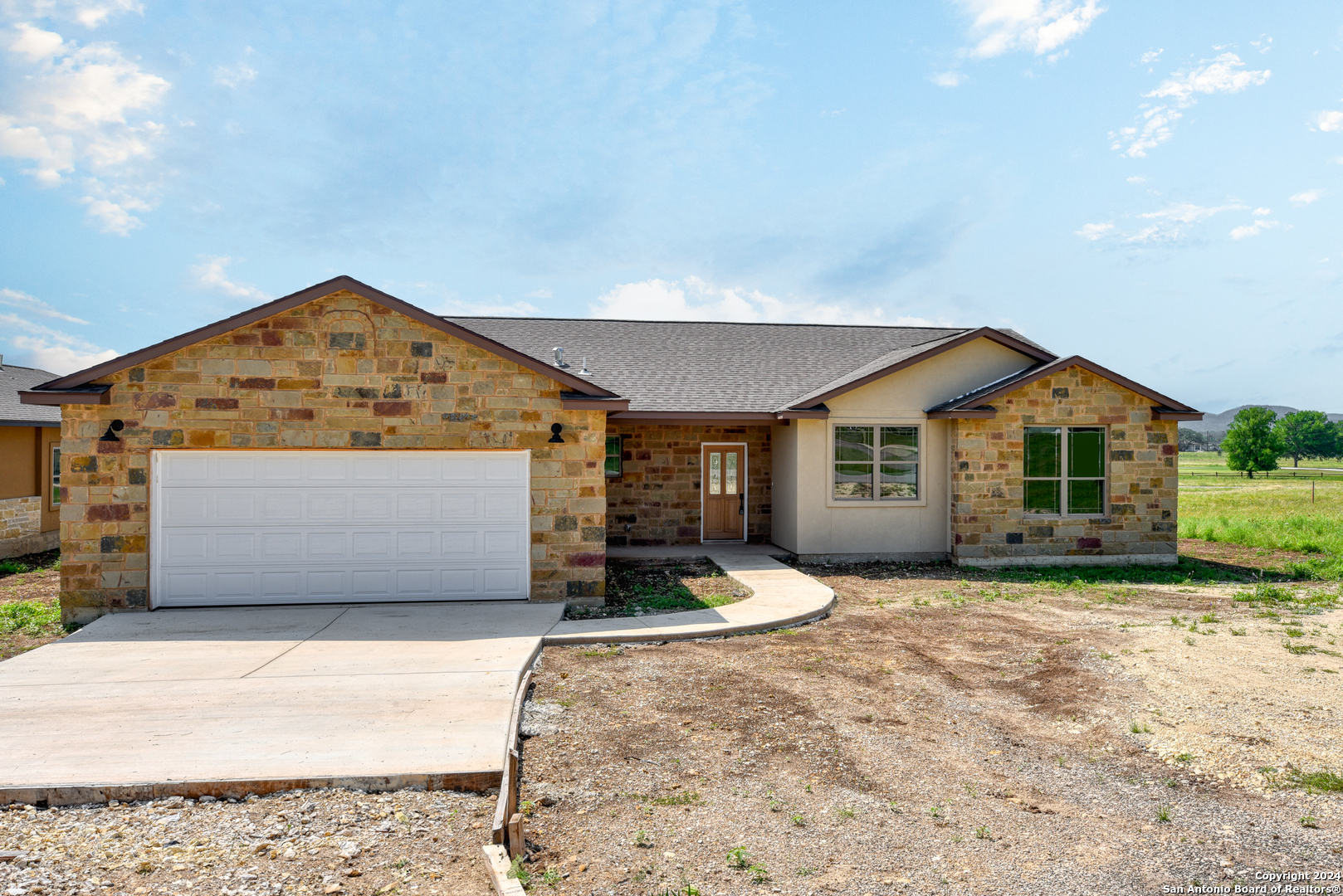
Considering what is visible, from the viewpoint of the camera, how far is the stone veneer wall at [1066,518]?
1343 centimetres

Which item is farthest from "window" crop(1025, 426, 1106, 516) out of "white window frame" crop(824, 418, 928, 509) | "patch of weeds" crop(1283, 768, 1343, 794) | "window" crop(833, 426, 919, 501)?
"patch of weeds" crop(1283, 768, 1343, 794)

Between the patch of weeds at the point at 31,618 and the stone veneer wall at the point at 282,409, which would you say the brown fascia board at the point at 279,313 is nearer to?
the stone veneer wall at the point at 282,409

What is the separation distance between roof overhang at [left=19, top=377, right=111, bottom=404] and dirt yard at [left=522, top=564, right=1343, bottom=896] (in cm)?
673

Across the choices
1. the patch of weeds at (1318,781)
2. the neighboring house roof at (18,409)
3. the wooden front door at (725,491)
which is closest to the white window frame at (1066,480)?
the wooden front door at (725,491)

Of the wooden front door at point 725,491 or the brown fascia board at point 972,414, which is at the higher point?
the brown fascia board at point 972,414

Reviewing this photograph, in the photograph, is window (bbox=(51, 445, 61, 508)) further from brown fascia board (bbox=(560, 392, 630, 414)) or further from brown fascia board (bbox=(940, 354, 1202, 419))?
brown fascia board (bbox=(940, 354, 1202, 419))

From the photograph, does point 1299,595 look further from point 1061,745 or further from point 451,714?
point 451,714

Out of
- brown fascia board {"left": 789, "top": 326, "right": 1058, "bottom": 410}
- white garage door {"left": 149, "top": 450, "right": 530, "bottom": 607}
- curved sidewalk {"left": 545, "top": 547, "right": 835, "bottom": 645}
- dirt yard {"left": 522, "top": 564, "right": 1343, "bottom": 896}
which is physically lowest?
dirt yard {"left": 522, "top": 564, "right": 1343, "bottom": 896}

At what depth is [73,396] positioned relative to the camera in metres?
8.90

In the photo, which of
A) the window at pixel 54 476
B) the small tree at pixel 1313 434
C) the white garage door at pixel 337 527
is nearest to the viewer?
the white garage door at pixel 337 527

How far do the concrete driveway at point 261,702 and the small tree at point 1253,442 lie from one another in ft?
230

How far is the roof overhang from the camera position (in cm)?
880

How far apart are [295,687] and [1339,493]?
4249 centimetres

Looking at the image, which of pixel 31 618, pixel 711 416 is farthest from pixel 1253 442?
pixel 31 618
